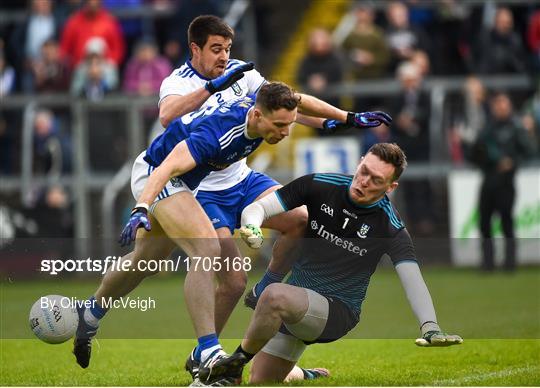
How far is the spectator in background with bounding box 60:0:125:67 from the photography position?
682 inches

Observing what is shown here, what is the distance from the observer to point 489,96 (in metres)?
17.3

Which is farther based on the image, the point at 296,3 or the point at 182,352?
the point at 296,3

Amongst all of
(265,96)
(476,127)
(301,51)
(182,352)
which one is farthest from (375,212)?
(301,51)

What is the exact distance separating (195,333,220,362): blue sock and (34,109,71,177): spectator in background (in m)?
8.91

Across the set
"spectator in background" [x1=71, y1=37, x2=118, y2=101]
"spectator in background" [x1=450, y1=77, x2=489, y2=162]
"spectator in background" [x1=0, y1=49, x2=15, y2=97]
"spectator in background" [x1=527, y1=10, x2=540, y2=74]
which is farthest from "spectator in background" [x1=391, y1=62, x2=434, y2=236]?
"spectator in background" [x1=0, y1=49, x2=15, y2=97]

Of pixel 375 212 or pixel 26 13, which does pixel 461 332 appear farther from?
pixel 26 13

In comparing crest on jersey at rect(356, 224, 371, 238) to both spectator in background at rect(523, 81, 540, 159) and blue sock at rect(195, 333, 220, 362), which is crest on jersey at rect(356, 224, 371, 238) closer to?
blue sock at rect(195, 333, 220, 362)

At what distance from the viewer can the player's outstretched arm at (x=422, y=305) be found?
7.24 meters

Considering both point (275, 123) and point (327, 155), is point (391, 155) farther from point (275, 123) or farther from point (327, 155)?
point (327, 155)

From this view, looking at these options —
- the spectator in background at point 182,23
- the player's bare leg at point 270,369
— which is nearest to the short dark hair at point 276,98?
the player's bare leg at point 270,369

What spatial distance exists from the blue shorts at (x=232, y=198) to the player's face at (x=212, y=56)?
0.83 meters

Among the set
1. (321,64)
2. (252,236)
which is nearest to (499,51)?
(321,64)

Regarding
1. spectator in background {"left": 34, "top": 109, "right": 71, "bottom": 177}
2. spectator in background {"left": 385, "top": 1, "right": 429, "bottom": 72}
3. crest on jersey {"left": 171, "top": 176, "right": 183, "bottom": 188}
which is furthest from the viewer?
spectator in background {"left": 385, "top": 1, "right": 429, "bottom": 72}

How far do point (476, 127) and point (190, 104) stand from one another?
358 inches
